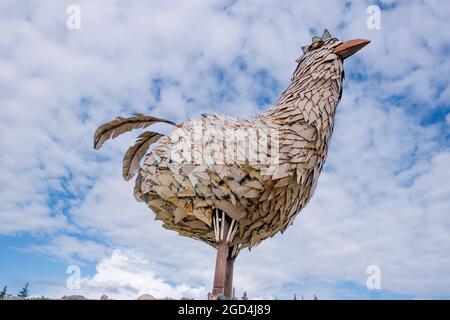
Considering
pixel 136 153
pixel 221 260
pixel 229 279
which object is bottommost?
pixel 229 279

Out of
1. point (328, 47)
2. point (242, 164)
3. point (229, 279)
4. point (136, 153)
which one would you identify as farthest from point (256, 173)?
point (328, 47)

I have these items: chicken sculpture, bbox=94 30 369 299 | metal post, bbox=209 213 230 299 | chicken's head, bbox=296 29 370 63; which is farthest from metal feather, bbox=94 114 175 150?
chicken's head, bbox=296 29 370 63

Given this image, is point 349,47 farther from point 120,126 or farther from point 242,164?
point 120,126

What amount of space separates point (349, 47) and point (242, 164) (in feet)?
8.47

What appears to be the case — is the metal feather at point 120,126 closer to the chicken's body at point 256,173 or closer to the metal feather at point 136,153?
the metal feather at point 136,153

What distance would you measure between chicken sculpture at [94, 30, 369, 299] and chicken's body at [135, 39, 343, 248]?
0.01m

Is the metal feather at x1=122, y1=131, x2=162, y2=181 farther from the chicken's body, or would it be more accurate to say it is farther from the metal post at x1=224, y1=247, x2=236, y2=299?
the metal post at x1=224, y1=247, x2=236, y2=299

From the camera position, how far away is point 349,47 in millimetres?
5793

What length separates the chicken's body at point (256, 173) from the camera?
5113 millimetres
